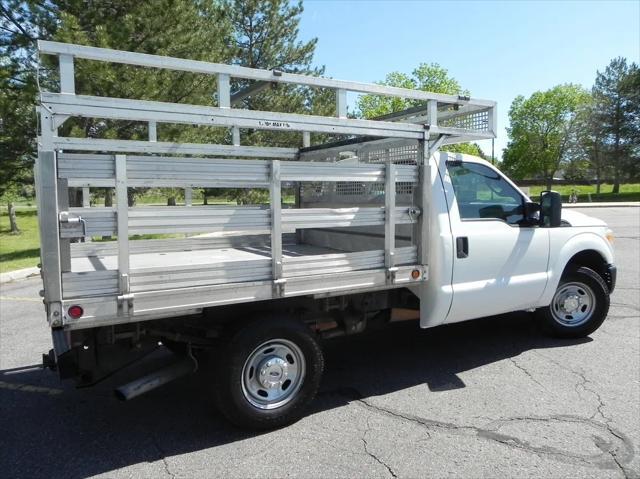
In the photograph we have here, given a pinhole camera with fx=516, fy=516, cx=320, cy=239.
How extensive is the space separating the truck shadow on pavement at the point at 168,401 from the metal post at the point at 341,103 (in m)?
2.10

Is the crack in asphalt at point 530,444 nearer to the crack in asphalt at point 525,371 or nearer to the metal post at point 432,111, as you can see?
the crack in asphalt at point 525,371

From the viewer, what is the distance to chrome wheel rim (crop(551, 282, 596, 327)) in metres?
5.46

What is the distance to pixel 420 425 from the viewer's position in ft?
12.2

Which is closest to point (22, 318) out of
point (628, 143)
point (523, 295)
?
point (523, 295)

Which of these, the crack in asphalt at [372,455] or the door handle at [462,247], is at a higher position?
the door handle at [462,247]

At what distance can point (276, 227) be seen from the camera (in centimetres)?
343

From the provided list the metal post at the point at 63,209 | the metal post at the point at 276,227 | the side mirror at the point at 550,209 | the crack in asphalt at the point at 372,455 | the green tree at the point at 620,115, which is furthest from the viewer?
the green tree at the point at 620,115

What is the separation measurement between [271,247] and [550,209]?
2.83m

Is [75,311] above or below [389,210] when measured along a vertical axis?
below

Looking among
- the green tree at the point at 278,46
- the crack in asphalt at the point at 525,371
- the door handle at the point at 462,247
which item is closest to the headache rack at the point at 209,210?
the door handle at the point at 462,247

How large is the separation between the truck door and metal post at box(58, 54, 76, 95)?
9.35 feet

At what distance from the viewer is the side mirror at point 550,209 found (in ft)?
15.6

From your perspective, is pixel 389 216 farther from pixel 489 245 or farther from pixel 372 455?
pixel 372 455

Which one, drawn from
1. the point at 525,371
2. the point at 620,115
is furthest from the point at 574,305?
the point at 620,115
